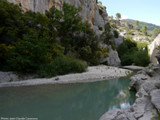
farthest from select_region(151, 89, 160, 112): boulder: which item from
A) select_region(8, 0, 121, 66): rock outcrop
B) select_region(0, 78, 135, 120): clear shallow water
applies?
select_region(8, 0, 121, 66): rock outcrop

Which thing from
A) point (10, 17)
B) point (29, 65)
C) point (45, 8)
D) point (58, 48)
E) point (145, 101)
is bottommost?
point (145, 101)

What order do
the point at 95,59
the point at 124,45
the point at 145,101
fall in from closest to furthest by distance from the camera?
the point at 145,101
the point at 95,59
the point at 124,45

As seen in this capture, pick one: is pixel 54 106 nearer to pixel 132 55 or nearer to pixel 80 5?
pixel 80 5

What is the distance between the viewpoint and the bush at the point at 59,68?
455 inches

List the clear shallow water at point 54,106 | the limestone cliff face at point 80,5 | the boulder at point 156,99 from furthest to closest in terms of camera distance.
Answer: the limestone cliff face at point 80,5
the clear shallow water at point 54,106
the boulder at point 156,99

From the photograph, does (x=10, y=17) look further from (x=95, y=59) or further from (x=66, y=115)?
(x=95, y=59)

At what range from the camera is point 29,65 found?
1090 cm

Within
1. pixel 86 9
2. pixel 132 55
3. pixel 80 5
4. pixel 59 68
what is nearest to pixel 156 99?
pixel 59 68

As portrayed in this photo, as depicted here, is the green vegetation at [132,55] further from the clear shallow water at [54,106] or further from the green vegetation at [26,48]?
the clear shallow water at [54,106]

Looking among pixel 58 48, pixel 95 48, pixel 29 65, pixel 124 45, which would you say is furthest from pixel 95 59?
pixel 124 45

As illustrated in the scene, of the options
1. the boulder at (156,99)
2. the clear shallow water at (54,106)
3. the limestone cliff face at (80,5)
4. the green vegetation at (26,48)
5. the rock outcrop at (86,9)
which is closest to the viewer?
the boulder at (156,99)

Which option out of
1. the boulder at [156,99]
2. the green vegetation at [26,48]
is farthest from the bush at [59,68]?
the boulder at [156,99]

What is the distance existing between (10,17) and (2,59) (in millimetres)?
3877

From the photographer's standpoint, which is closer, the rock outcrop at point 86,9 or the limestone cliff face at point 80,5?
the limestone cliff face at point 80,5
